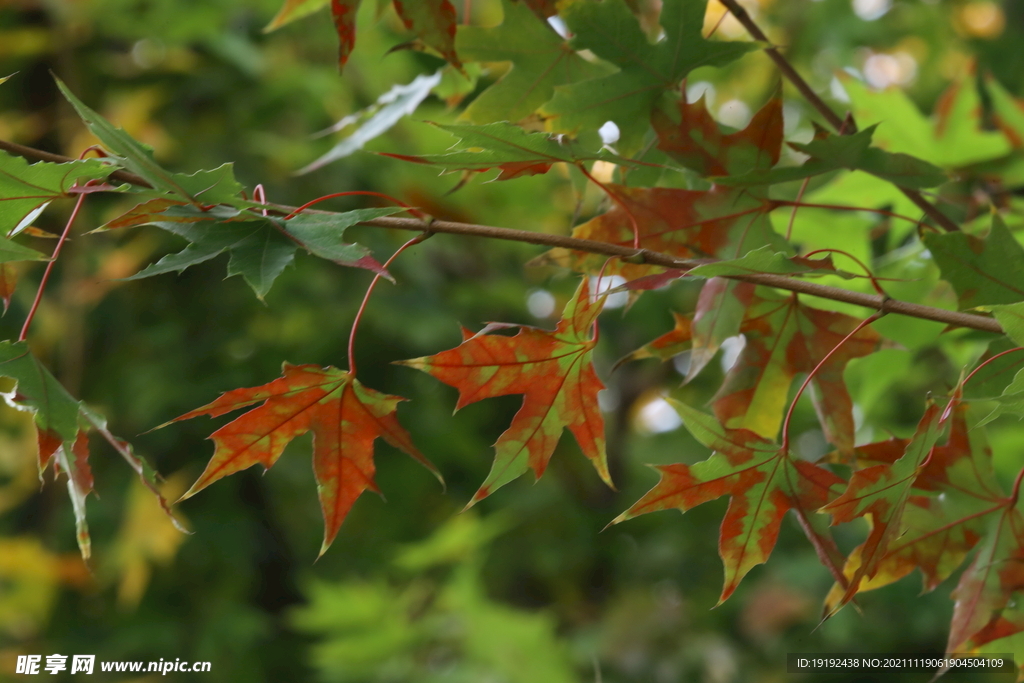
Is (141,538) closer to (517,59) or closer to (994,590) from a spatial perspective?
(517,59)

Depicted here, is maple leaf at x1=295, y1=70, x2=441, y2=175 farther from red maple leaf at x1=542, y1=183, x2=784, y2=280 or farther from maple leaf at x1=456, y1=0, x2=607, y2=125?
red maple leaf at x1=542, y1=183, x2=784, y2=280

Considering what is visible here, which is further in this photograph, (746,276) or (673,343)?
(673,343)

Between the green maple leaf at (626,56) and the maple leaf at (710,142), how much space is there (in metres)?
0.02

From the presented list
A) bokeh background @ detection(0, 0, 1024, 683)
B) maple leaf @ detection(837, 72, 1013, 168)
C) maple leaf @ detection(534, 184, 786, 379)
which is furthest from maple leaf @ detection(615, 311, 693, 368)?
bokeh background @ detection(0, 0, 1024, 683)

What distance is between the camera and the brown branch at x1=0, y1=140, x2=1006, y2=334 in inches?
14.2

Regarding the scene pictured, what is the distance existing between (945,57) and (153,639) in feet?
8.87

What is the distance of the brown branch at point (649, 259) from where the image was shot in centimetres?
36

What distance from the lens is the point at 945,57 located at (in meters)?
2.45

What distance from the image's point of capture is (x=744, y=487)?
1.39 feet

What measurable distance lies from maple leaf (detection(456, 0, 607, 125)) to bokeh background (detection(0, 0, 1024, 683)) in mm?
870

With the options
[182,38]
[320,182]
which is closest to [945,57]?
[320,182]

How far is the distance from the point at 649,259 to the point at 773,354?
163mm

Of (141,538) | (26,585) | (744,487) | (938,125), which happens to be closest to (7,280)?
(744,487)

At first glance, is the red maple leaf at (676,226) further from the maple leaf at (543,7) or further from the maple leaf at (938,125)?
the maple leaf at (938,125)
